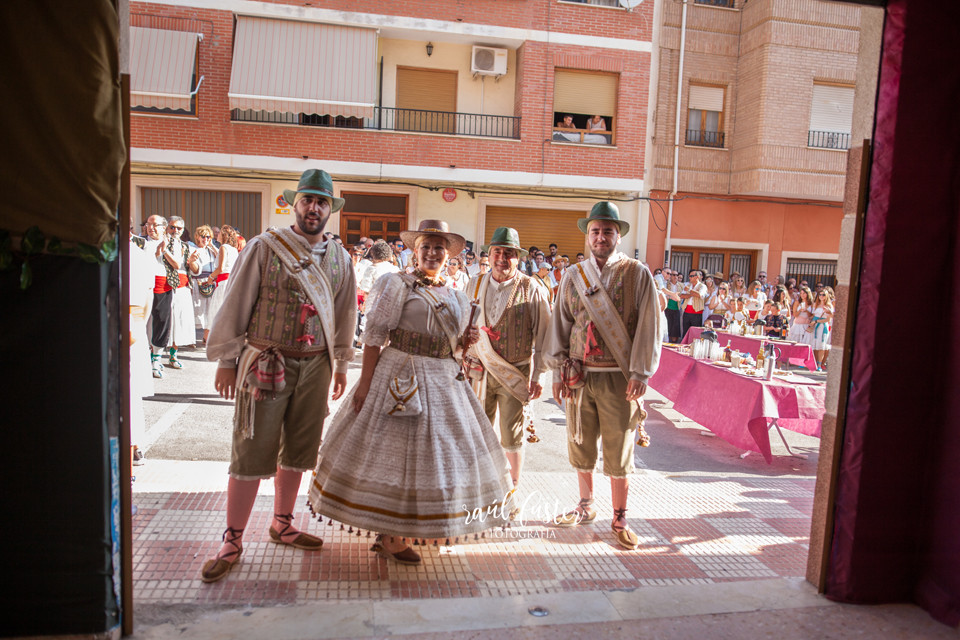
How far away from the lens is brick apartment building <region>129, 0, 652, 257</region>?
1453 centimetres

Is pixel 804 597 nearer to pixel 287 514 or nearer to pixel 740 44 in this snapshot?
pixel 287 514

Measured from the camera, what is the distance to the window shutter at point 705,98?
17625mm

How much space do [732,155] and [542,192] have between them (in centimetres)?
540

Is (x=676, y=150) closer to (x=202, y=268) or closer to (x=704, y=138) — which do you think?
(x=704, y=138)

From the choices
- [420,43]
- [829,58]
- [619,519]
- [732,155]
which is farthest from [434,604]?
[829,58]

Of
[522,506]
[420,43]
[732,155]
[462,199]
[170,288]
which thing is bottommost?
[522,506]

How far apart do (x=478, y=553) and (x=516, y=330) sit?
1535 mm

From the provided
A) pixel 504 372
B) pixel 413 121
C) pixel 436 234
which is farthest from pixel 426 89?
pixel 436 234

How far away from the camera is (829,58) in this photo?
17.0 meters

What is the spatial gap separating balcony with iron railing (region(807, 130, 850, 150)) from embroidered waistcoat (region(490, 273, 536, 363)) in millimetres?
15736

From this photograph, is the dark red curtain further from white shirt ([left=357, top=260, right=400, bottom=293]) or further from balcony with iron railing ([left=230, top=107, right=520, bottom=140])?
balcony with iron railing ([left=230, top=107, right=520, bottom=140])

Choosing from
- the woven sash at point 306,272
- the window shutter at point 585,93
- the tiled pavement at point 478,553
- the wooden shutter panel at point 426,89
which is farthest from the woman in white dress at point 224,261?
the window shutter at point 585,93

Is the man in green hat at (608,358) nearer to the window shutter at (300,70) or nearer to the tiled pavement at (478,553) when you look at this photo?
the tiled pavement at (478,553)

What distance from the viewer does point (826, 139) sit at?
→ 1755 cm
